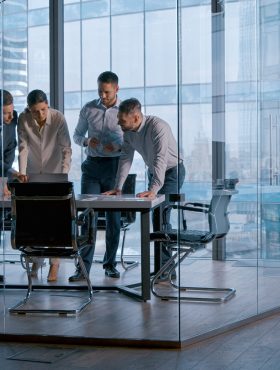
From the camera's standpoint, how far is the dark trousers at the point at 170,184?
15.5 ft

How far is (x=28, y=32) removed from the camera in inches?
307

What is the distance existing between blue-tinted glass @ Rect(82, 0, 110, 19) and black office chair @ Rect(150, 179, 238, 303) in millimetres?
3310

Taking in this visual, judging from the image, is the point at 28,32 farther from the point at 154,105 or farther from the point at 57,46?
the point at 154,105

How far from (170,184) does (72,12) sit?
11.4ft

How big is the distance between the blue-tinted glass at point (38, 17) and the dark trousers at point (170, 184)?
3.24 meters

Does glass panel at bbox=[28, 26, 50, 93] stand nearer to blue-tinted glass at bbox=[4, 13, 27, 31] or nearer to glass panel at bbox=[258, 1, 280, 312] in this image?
blue-tinted glass at bbox=[4, 13, 27, 31]

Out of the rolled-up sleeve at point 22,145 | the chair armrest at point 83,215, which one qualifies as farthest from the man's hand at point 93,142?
the chair armrest at point 83,215

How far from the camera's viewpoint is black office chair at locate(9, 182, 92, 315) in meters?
5.11

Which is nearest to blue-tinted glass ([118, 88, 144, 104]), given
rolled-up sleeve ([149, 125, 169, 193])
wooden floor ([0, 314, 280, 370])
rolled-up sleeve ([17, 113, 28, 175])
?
rolled-up sleeve ([17, 113, 28, 175])

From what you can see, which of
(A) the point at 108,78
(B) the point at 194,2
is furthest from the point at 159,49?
(B) the point at 194,2

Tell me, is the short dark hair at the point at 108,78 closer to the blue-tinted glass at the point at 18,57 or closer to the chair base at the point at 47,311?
the blue-tinted glass at the point at 18,57

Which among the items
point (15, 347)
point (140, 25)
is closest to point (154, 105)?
point (140, 25)

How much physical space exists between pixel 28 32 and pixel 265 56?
10.3 feet

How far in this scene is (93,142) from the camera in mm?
6367
